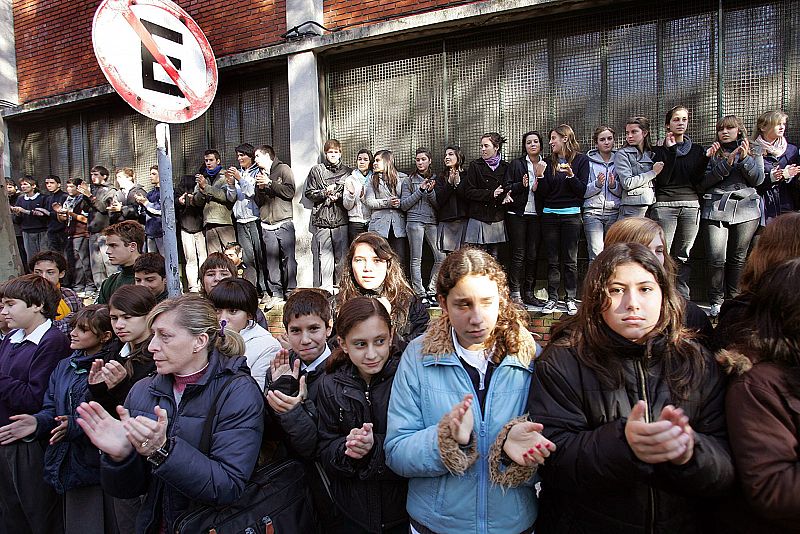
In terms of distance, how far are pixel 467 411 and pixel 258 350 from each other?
1.92 meters

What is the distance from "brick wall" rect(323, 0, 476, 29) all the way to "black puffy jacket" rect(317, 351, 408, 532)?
20.8ft

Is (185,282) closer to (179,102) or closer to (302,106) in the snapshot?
(302,106)

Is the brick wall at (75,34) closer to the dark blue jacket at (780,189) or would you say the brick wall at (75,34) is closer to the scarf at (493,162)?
the scarf at (493,162)

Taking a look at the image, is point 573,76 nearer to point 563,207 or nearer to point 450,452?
point 563,207

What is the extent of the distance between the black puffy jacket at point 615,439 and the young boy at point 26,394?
3201mm

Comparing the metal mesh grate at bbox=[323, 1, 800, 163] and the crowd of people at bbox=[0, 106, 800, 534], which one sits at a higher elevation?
the metal mesh grate at bbox=[323, 1, 800, 163]

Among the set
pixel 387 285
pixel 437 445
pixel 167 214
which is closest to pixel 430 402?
pixel 437 445

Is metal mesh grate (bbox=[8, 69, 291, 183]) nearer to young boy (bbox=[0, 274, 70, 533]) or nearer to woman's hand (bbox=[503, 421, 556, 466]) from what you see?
young boy (bbox=[0, 274, 70, 533])

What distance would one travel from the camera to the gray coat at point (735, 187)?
5480 mm

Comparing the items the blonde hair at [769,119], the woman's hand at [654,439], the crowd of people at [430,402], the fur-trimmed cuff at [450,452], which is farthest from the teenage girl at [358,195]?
the woman's hand at [654,439]

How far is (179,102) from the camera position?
10.9 feet

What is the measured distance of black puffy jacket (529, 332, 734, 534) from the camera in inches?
65.9

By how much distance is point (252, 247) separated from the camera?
8.17 m

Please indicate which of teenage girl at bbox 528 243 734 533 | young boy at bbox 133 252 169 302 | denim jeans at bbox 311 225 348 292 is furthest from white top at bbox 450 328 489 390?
denim jeans at bbox 311 225 348 292
